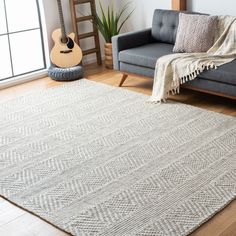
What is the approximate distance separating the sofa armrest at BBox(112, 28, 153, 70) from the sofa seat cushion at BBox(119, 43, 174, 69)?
75 millimetres

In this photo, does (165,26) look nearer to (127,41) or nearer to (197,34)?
(127,41)

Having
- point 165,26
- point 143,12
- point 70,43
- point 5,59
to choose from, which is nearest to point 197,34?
point 165,26

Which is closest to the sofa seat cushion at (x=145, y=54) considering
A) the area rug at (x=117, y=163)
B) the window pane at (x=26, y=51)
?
the area rug at (x=117, y=163)

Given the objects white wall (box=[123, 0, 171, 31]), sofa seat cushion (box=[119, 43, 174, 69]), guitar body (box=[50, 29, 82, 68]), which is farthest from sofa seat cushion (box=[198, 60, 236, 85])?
guitar body (box=[50, 29, 82, 68])

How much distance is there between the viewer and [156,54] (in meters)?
4.05

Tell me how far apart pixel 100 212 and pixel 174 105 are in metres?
1.67

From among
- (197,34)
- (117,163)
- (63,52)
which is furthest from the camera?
(63,52)

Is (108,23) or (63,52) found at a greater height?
(108,23)

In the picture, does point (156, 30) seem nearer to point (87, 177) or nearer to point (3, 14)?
point (3, 14)

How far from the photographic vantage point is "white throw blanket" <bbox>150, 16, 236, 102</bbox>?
368 cm

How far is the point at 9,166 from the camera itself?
294 cm

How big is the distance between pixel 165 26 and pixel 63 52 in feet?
3.74

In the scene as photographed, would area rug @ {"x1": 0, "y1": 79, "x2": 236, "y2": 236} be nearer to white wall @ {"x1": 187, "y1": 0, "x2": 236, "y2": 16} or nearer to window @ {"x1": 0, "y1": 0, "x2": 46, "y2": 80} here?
window @ {"x1": 0, "y1": 0, "x2": 46, "y2": 80}

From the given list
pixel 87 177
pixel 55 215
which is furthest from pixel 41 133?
pixel 55 215
